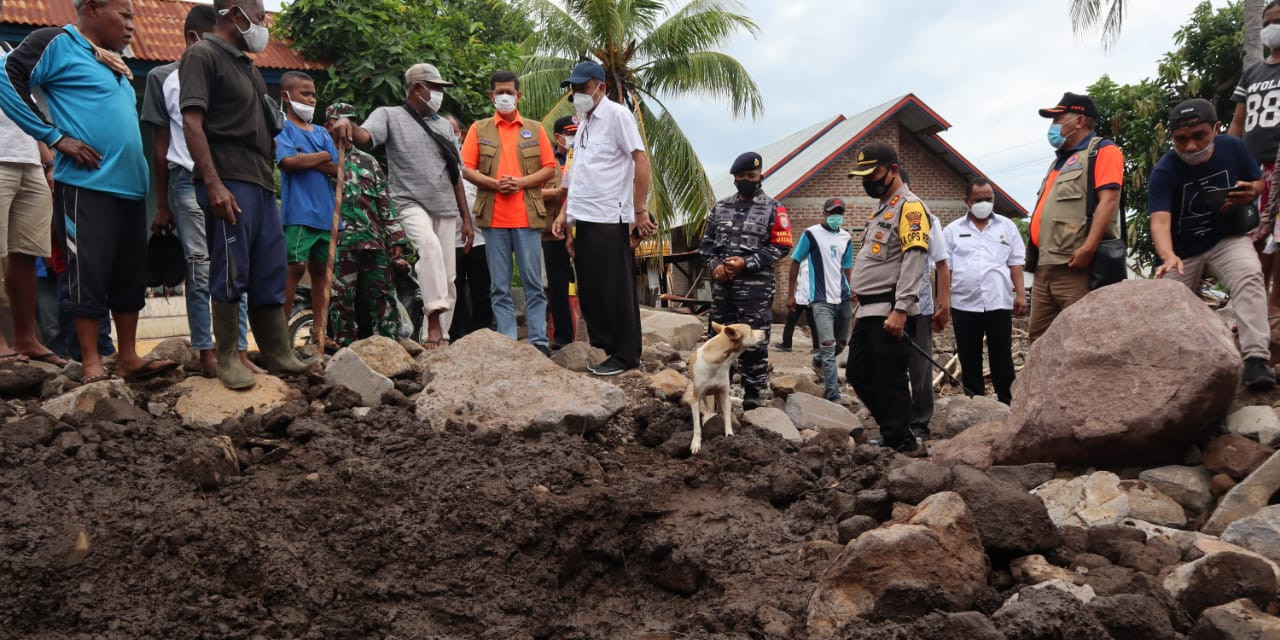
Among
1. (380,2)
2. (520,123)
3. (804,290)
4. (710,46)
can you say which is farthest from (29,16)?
(710,46)

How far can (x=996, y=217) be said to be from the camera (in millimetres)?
6855

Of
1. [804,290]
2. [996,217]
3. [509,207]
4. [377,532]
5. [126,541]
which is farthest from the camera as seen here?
[804,290]

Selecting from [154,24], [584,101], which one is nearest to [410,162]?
[584,101]

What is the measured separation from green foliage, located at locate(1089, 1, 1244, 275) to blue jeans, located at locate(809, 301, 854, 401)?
9.53 meters

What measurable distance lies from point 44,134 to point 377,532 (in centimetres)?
252

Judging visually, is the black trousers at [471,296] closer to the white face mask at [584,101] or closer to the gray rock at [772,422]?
the white face mask at [584,101]

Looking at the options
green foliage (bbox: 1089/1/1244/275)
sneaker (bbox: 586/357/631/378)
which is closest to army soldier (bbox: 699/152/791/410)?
sneaker (bbox: 586/357/631/378)

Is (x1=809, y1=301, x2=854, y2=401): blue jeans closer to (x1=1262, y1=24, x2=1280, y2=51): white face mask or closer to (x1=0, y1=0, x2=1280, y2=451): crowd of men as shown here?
(x1=0, y1=0, x2=1280, y2=451): crowd of men

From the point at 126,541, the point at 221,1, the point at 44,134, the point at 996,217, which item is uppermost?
the point at 221,1

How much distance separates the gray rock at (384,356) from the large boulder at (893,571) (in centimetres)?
302

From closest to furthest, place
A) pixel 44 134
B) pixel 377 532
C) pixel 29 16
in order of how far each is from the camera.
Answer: pixel 377 532
pixel 44 134
pixel 29 16

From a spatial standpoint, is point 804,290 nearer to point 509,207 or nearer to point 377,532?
point 509,207

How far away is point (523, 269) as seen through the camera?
602cm

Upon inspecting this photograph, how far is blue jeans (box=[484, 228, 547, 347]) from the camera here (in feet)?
19.7
